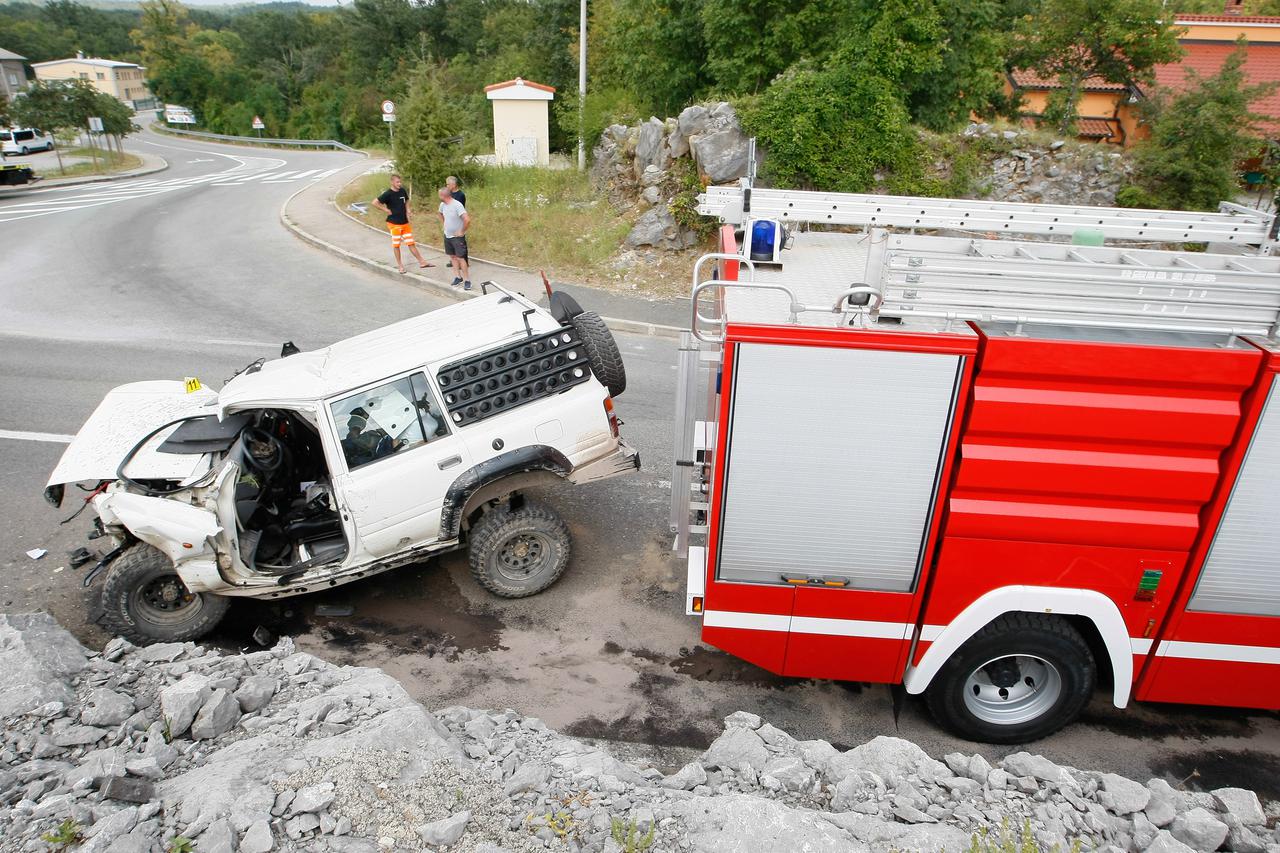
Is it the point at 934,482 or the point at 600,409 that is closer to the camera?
the point at 934,482

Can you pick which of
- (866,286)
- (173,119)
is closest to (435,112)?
(866,286)

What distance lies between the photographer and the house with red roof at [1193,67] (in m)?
29.4

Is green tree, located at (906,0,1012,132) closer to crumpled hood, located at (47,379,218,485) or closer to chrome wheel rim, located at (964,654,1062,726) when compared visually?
chrome wheel rim, located at (964,654,1062,726)

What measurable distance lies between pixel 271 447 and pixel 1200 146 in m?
17.6

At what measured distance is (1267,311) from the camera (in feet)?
13.3

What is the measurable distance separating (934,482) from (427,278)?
12314 mm

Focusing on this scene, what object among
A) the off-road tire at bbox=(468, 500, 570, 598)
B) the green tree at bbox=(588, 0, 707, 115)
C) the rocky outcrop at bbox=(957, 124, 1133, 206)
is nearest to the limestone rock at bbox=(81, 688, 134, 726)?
the off-road tire at bbox=(468, 500, 570, 598)

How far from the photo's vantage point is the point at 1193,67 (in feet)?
96.2

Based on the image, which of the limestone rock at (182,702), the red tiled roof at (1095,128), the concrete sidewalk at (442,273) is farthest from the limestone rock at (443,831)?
the red tiled roof at (1095,128)

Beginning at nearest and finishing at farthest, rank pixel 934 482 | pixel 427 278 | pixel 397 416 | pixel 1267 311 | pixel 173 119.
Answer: pixel 1267 311 < pixel 934 482 < pixel 397 416 < pixel 427 278 < pixel 173 119

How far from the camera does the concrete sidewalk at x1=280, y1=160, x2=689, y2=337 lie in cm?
1302

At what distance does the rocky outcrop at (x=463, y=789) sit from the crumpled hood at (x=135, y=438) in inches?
50.9

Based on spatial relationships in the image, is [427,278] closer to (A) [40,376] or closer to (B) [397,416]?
(A) [40,376]

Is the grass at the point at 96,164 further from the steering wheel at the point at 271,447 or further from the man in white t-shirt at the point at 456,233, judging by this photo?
the steering wheel at the point at 271,447
